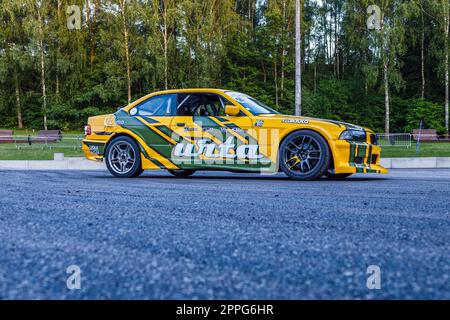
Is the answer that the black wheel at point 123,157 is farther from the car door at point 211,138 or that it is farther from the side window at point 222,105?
the side window at point 222,105

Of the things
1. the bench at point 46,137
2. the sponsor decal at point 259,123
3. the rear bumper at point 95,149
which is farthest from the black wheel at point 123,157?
the bench at point 46,137

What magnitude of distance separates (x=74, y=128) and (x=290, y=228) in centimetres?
3813

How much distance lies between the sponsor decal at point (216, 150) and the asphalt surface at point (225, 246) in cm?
281

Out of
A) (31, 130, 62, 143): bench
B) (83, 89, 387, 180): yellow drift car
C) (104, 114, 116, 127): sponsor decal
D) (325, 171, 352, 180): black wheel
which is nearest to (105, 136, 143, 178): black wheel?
(83, 89, 387, 180): yellow drift car

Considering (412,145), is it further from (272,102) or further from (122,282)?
(272,102)

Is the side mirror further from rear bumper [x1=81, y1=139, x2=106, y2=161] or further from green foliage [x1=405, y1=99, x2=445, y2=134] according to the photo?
green foliage [x1=405, y1=99, x2=445, y2=134]

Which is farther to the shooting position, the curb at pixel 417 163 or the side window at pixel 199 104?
the curb at pixel 417 163

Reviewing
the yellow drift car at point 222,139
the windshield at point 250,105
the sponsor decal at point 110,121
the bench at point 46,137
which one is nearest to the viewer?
the yellow drift car at point 222,139

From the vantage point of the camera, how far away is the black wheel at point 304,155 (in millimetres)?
7383

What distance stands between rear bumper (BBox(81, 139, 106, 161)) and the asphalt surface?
385 centimetres

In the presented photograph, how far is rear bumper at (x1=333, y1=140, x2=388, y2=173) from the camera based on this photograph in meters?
7.36

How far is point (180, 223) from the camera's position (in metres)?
3.44

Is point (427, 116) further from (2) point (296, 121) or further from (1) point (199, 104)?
(2) point (296, 121)

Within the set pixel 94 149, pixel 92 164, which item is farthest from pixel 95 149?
pixel 92 164
